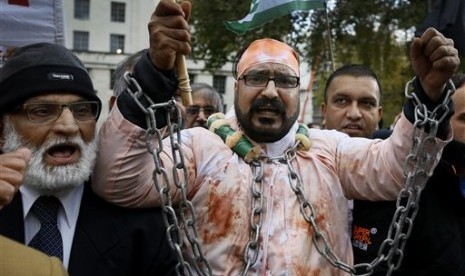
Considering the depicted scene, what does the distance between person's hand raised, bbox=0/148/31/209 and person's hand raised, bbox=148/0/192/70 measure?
59 centimetres

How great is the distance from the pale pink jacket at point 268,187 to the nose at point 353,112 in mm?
1452

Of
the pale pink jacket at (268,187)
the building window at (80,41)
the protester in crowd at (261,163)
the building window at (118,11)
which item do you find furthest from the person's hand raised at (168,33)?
the building window at (118,11)

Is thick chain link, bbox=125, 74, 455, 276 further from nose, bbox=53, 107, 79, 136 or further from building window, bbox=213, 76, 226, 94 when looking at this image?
building window, bbox=213, 76, 226, 94

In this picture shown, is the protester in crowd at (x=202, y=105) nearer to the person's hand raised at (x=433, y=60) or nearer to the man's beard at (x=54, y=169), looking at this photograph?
the man's beard at (x=54, y=169)

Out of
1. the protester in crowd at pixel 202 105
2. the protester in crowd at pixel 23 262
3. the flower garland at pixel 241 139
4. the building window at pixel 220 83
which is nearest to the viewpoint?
the protester in crowd at pixel 23 262

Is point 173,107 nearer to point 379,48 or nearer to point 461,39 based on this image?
point 461,39

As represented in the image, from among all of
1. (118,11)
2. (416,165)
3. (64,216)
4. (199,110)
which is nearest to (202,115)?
(199,110)

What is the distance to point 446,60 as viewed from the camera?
7.67 feet

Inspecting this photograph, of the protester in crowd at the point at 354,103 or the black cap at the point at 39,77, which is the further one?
the protester in crowd at the point at 354,103

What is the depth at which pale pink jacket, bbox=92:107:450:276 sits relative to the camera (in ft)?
8.14

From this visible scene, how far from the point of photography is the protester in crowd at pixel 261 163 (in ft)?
7.72

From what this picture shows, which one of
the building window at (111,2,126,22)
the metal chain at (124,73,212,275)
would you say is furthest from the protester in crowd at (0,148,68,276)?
the building window at (111,2,126,22)

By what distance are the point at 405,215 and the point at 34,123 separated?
1.48m

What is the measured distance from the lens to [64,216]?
262 cm
